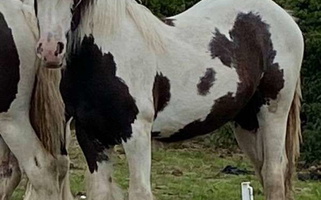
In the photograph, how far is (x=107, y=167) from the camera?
5043 millimetres

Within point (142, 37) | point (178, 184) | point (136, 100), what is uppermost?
point (142, 37)

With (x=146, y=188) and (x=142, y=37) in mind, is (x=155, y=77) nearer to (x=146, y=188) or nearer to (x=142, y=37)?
(x=142, y=37)

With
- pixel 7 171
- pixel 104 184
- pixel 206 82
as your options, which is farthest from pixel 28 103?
pixel 206 82

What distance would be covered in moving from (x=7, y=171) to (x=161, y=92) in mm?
1293

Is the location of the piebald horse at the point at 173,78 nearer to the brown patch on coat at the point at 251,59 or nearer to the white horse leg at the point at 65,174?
the brown patch on coat at the point at 251,59

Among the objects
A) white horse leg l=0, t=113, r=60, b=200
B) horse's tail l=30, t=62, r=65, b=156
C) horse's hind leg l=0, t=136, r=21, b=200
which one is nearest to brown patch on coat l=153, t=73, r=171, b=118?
horse's tail l=30, t=62, r=65, b=156

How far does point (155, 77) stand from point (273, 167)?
1230 millimetres

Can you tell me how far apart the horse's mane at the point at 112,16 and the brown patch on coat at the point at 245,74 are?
53cm

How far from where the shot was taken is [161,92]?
505cm

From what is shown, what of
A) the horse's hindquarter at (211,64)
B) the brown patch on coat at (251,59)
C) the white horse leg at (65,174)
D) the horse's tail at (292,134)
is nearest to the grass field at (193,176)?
the white horse leg at (65,174)

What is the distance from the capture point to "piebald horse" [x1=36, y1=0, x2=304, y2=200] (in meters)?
4.79

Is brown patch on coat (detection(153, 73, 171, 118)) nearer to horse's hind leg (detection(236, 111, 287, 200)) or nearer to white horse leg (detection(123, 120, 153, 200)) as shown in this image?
white horse leg (detection(123, 120, 153, 200))

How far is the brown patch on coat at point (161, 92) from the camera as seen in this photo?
4.99 meters

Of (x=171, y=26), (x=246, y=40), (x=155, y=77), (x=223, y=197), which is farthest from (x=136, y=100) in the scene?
(x=223, y=197)
